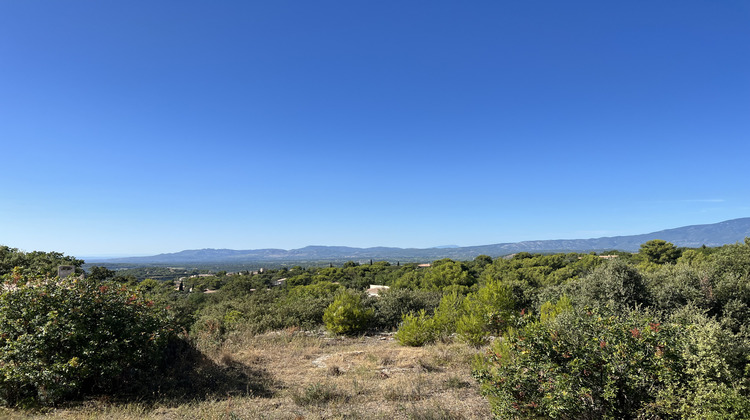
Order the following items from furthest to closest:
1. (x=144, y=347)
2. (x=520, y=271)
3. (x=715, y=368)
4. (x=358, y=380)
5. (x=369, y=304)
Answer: (x=520, y=271) < (x=369, y=304) < (x=358, y=380) < (x=144, y=347) < (x=715, y=368)

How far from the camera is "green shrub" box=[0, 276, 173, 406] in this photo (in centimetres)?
531

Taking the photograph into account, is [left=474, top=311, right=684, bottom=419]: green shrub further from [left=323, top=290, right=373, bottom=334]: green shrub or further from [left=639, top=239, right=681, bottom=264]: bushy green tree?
[left=639, top=239, right=681, bottom=264]: bushy green tree

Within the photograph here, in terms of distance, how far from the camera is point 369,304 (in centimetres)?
1543

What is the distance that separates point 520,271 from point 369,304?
2795 cm

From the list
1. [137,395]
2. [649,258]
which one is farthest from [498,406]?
[649,258]

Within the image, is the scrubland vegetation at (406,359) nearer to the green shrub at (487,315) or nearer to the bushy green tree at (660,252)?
the green shrub at (487,315)

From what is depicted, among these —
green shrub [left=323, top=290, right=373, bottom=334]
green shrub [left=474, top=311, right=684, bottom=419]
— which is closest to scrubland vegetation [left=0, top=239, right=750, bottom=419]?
green shrub [left=474, top=311, right=684, bottom=419]

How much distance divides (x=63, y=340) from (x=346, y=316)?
339 inches

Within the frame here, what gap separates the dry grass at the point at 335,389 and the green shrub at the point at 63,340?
1.68 ft

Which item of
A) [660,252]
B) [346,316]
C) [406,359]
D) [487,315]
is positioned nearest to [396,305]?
[346,316]

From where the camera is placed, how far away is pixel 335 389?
6449 mm

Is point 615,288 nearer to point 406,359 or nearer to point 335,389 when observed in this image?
point 406,359

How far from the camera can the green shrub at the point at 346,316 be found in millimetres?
12891

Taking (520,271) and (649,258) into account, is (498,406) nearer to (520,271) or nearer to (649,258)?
(520,271)
